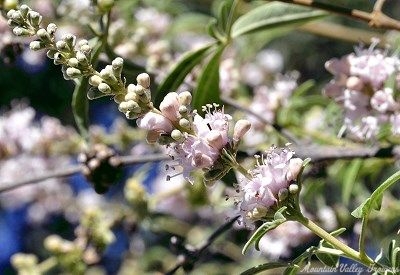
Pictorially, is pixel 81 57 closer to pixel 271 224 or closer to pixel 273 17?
pixel 271 224

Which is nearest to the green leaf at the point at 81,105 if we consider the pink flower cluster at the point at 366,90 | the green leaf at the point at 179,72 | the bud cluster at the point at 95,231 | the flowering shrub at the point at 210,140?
the flowering shrub at the point at 210,140

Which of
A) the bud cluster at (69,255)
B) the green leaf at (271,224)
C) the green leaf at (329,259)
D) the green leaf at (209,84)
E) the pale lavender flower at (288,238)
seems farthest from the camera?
the pale lavender flower at (288,238)

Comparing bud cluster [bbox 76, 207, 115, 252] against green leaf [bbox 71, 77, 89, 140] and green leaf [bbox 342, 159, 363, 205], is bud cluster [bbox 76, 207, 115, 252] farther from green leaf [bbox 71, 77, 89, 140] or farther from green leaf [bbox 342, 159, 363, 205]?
green leaf [bbox 342, 159, 363, 205]

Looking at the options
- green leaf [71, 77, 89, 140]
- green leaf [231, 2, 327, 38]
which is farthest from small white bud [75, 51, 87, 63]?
green leaf [231, 2, 327, 38]

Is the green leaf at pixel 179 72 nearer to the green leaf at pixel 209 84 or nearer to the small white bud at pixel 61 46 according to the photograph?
the green leaf at pixel 209 84

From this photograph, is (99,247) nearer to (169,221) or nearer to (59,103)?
(169,221)
